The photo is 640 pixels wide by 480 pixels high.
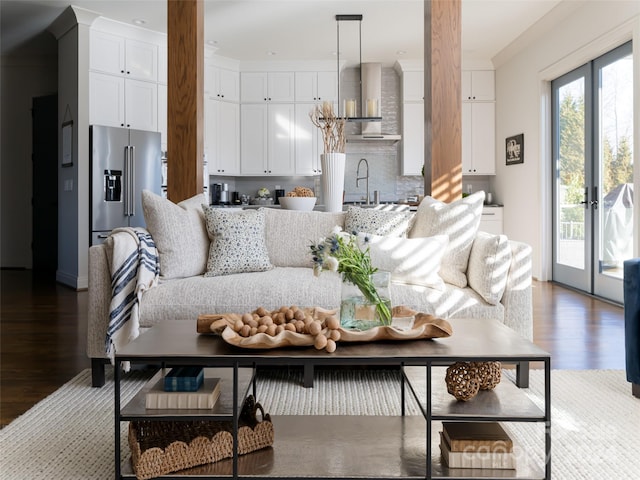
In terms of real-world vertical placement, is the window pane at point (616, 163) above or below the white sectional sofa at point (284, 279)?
above

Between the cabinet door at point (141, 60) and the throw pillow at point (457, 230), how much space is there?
4.73 m

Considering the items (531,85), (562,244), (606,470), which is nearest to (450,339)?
(606,470)

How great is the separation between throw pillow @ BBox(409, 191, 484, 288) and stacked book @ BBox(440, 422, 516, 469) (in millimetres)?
1445

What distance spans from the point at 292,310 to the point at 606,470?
45.7 inches

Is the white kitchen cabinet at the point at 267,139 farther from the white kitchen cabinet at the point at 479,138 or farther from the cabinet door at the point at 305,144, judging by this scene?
the white kitchen cabinet at the point at 479,138

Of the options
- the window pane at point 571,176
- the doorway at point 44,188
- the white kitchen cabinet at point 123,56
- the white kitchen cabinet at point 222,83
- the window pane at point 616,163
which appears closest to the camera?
the window pane at point 616,163

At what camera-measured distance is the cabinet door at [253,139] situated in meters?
8.17

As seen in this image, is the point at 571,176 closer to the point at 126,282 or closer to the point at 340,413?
the point at 340,413

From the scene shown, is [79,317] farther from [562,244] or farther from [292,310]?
[562,244]

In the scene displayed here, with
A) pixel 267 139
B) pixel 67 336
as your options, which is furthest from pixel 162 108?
pixel 67 336

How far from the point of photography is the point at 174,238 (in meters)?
3.21

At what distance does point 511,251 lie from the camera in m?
2.95

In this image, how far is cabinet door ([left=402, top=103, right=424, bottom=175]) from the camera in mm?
8148

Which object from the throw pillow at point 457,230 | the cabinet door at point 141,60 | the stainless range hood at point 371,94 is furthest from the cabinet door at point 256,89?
the throw pillow at point 457,230
